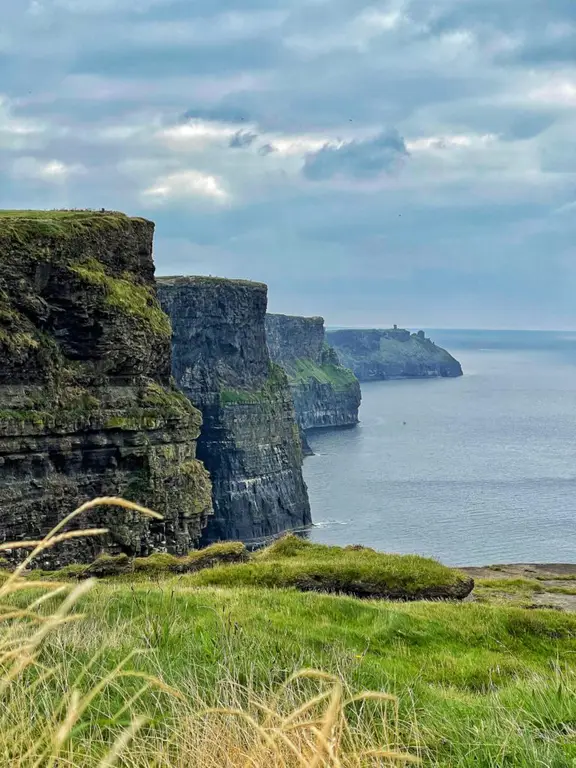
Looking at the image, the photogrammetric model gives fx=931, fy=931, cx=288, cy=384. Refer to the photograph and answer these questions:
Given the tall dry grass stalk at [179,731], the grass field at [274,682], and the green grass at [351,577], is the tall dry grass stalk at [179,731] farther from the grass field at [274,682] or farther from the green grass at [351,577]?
the green grass at [351,577]

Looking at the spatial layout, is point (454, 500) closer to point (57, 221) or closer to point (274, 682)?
point (57, 221)

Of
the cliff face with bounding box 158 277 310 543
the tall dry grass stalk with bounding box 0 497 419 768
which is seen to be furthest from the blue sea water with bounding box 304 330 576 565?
the tall dry grass stalk with bounding box 0 497 419 768

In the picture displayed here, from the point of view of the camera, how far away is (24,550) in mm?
47375

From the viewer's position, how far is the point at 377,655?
1421 centimetres

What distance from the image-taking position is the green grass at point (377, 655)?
321 inches

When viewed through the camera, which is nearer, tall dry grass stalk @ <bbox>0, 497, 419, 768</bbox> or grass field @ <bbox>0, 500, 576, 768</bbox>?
grass field @ <bbox>0, 500, 576, 768</bbox>

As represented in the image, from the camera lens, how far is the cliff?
50031 millimetres

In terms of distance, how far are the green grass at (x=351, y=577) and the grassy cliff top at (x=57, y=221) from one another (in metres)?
33.9

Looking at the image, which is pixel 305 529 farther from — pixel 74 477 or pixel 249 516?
pixel 74 477

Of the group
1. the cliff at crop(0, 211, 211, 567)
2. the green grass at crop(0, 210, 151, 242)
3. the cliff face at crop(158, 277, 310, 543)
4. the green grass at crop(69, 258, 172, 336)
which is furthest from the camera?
the cliff face at crop(158, 277, 310, 543)

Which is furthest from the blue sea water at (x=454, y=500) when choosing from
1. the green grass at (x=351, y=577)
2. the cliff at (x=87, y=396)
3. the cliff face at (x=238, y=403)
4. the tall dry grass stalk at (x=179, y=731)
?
the tall dry grass stalk at (x=179, y=731)

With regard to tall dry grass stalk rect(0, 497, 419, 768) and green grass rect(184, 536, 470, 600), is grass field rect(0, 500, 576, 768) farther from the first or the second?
green grass rect(184, 536, 470, 600)

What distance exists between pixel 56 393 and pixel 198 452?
262ft

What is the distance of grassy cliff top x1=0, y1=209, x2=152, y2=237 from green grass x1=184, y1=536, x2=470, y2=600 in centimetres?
3393
